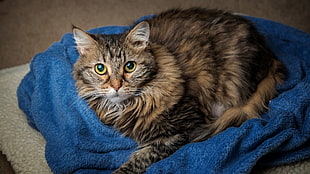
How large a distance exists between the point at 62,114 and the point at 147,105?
1.72 feet

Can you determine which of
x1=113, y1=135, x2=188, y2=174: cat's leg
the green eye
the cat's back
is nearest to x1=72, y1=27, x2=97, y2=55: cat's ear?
the green eye

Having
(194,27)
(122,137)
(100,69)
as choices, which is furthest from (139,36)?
(122,137)

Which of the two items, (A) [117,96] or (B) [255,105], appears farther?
(B) [255,105]

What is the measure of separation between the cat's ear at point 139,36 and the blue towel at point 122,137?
47 centimetres

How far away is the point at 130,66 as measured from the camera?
1580 millimetres

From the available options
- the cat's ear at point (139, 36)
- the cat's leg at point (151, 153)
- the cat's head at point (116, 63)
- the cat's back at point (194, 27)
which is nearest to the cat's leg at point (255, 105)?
the cat's leg at point (151, 153)

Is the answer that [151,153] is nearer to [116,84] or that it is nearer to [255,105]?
[116,84]

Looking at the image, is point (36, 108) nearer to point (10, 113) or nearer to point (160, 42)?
point (10, 113)

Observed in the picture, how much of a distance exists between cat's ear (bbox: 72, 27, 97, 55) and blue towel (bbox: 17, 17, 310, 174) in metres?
0.32

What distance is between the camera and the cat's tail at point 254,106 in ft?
5.64

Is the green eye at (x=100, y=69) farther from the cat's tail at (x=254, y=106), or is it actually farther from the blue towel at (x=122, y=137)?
the cat's tail at (x=254, y=106)

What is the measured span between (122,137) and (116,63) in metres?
0.44

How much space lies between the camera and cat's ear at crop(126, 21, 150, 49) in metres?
1.58

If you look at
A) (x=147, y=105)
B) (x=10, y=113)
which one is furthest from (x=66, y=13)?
(x=147, y=105)
